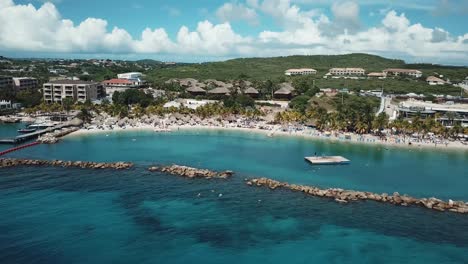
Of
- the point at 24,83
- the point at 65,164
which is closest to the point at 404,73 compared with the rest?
the point at 24,83

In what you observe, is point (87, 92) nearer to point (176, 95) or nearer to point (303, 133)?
point (176, 95)

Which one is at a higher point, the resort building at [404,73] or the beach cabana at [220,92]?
the resort building at [404,73]

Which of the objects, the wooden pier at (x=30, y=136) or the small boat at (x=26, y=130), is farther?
the small boat at (x=26, y=130)

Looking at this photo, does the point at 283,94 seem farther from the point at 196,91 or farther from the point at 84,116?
the point at 84,116

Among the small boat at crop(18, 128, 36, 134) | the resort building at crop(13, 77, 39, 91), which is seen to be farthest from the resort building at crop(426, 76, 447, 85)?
the resort building at crop(13, 77, 39, 91)

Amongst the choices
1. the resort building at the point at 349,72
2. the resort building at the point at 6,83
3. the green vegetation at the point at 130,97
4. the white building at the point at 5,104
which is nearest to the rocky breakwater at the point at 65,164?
the green vegetation at the point at 130,97

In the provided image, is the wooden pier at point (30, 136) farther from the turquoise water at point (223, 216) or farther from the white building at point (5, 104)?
the white building at point (5, 104)

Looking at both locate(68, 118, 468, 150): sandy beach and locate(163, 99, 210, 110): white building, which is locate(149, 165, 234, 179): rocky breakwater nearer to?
locate(68, 118, 468, 150): sandy beach
